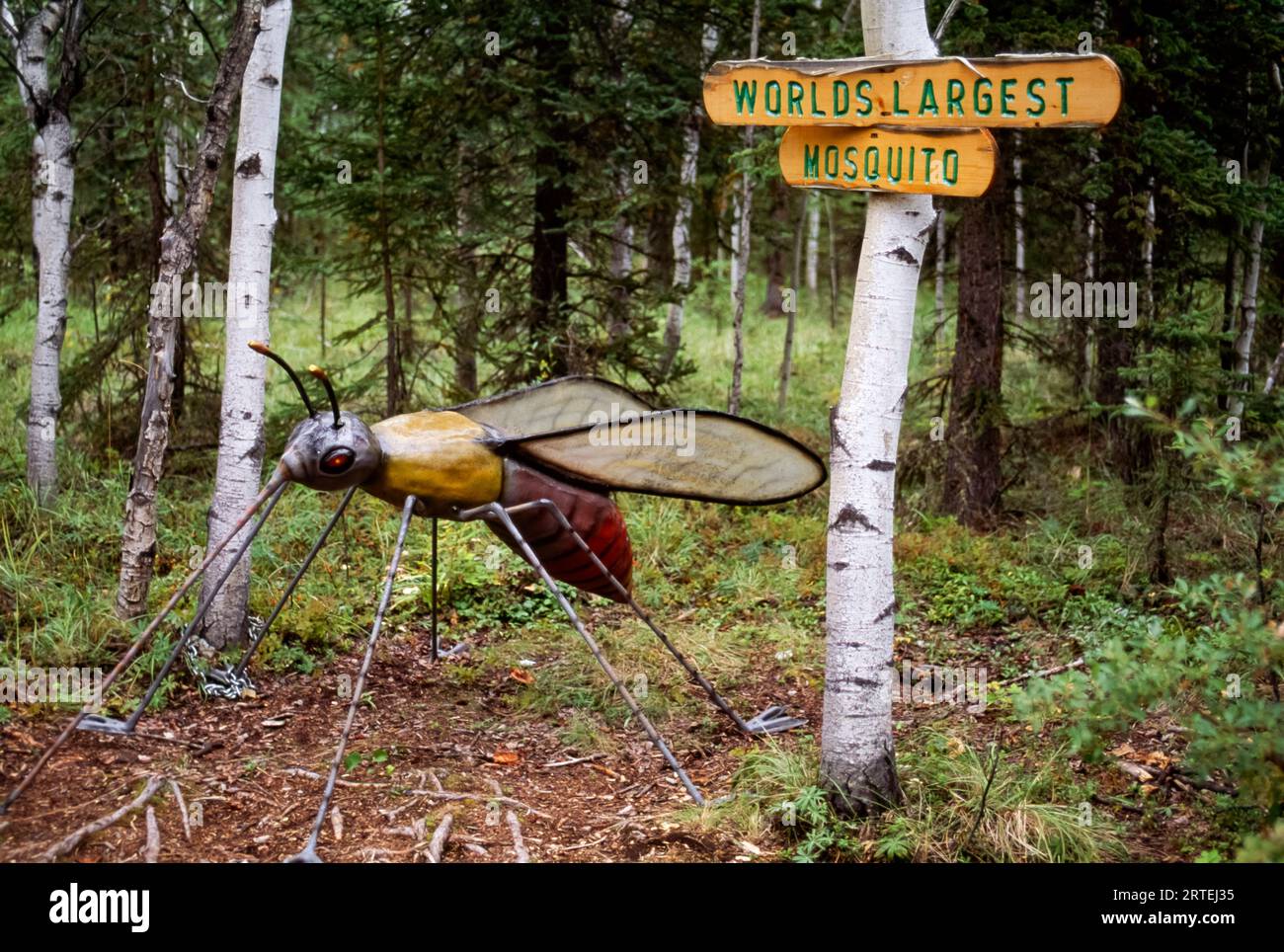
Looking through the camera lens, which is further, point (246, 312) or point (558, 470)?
point (246, 312)

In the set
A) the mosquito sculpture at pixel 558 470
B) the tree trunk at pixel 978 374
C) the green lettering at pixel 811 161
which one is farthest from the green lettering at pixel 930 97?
the tree trunk at pixel 978 374

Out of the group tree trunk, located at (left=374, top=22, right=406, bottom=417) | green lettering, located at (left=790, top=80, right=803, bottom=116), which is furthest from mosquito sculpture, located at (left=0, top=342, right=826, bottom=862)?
tree trunk, located at (left=374, top=22, right=406, bottom=417)

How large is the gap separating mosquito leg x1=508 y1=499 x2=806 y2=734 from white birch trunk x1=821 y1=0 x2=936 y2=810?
0.94 m

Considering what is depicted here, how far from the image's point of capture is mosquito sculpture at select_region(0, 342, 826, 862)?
4.96 m

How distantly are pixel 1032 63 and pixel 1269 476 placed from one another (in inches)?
65.9

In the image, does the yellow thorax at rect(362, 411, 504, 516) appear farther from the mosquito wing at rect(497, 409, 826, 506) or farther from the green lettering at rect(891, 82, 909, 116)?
the green lettering at rect(891, 82, 909, 116)

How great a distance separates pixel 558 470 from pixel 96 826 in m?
2.48

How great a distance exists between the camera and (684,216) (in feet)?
47.3

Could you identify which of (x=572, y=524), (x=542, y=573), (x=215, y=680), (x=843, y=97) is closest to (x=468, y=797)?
(x=542, y=573)

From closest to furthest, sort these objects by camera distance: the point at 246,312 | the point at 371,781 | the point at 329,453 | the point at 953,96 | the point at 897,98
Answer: the point at 953,96 < the point at 897,98 < the point at 329,453 < the point at 371,781 < the point at 246,312

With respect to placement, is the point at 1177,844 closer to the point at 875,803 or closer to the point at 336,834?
the point at 875,803

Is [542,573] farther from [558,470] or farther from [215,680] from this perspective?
[215,680]

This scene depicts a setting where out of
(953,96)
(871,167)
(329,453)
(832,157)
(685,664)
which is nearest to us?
(953,96)

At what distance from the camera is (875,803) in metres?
4.61
